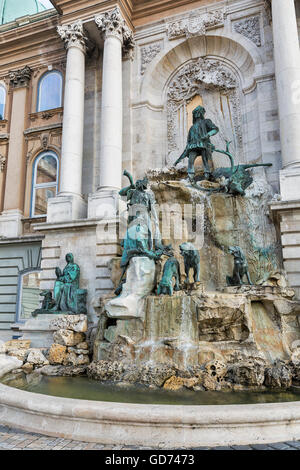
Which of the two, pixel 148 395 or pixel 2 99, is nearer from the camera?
pixel 148 395

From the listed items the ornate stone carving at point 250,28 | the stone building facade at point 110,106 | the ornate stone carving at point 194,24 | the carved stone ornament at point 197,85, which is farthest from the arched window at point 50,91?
the ornate stone carving at point 250,28

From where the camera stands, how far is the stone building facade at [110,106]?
12.4m

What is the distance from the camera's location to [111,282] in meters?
11.2

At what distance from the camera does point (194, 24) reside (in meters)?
15.0

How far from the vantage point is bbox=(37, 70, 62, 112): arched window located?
686 inches

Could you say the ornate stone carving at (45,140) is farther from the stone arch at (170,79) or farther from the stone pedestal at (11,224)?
the stone arch at (170,79)

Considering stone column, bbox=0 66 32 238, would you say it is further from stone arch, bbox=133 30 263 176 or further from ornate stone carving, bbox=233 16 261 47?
ornate stone carving, bbox=233 16 261 47

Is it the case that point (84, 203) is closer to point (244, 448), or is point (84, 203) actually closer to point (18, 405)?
point (18, 405)

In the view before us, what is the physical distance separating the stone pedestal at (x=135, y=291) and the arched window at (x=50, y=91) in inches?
466

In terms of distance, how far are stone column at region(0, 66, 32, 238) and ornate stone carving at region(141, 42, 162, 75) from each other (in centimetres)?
595

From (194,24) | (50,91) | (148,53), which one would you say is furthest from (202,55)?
(50,91)

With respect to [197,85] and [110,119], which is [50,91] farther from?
[197,85]

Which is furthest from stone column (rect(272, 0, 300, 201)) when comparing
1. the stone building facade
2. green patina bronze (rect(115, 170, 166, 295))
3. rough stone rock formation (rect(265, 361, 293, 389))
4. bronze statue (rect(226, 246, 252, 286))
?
rough stone rock formation (rect(265, 361, 293, 389))

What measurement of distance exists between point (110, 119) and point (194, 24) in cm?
563
